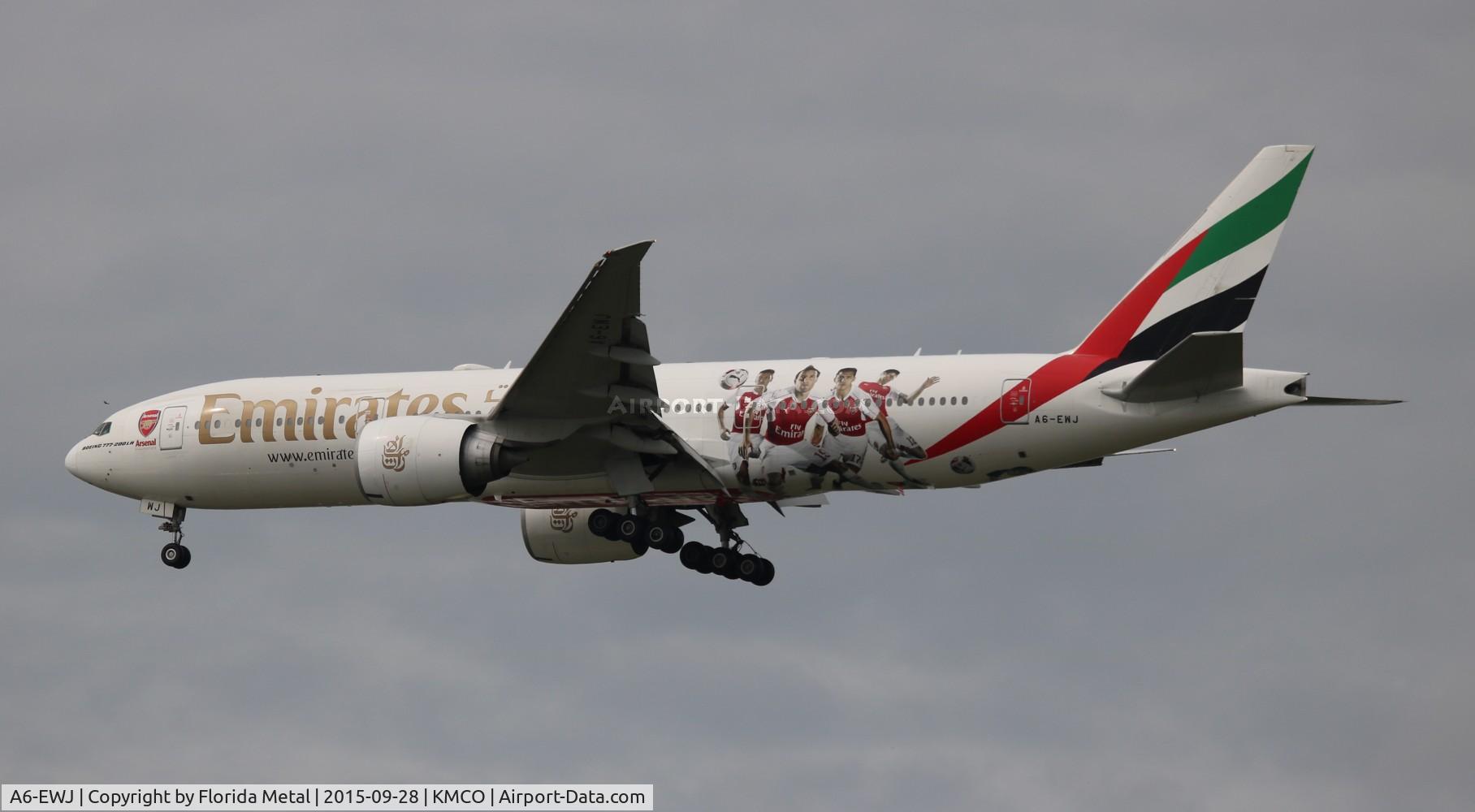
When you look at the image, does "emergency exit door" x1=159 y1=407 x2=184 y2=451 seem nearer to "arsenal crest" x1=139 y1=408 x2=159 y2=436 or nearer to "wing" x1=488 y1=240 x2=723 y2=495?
"arsenal crest" x1=139 y1=408 x2=159 y2=436

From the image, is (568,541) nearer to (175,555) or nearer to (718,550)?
(718,550)

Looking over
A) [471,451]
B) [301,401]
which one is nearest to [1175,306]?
[471,451]

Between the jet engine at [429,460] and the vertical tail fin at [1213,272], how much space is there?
10.7 m

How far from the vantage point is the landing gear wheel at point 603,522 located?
35.2 meters

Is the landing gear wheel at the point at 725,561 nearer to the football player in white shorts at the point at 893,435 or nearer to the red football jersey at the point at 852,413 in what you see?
the red football jersey at the point at 852,413

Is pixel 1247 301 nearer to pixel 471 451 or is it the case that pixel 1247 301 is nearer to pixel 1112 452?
pixel 1112 452

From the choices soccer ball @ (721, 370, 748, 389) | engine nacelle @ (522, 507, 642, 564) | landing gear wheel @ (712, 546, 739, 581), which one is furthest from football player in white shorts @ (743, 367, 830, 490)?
engine nacelle @ (522, 507, 642, 564)

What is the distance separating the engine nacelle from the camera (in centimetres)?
3953

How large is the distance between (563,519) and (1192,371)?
1482cm

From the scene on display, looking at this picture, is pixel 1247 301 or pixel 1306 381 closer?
pixel 1306 381

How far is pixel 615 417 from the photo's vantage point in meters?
33.6

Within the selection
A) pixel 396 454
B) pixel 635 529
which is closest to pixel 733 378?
pixel 635 529

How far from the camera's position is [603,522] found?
35.2 m

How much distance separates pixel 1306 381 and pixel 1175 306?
304 centimetres
